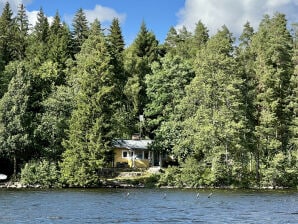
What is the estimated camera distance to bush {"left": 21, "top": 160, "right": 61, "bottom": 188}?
192ft

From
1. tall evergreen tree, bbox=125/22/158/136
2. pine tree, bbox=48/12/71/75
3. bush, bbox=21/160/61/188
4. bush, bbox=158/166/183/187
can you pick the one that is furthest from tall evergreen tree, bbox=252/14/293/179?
pine tree, bbox=48/12/71/75

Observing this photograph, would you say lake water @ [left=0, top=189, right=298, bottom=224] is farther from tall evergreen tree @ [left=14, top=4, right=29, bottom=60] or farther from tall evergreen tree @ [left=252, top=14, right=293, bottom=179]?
tall evergreen tree @ [left=14, top=4, right=29, bottom=60]

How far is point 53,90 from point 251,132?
85.5ft

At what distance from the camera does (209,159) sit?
6141cm

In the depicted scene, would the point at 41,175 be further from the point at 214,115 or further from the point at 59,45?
the point at 59,45

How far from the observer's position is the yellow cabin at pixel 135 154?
73.8 meters

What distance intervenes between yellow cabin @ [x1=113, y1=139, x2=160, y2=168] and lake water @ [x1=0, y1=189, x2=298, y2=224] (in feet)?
79.9

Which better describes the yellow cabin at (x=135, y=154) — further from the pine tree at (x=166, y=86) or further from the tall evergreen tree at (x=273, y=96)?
the tall evergreen tree at (x=273, y=96)

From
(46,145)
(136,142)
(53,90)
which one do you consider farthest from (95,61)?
(136,142)

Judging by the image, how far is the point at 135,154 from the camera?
74750 mm

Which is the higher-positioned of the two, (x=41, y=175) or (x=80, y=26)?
(x=80, y=26)

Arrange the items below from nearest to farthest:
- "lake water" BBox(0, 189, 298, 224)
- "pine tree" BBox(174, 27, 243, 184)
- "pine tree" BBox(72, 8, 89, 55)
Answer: "lake water" BBox(0, 189, 298, 224) → "pine tree" BBox(174, 27, 243, 184) → "pine tree" BBox(72, 8, 89, 55)

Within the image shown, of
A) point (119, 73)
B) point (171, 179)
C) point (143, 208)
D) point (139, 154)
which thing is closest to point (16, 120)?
point (171, 179)

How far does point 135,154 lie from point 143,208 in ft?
124
